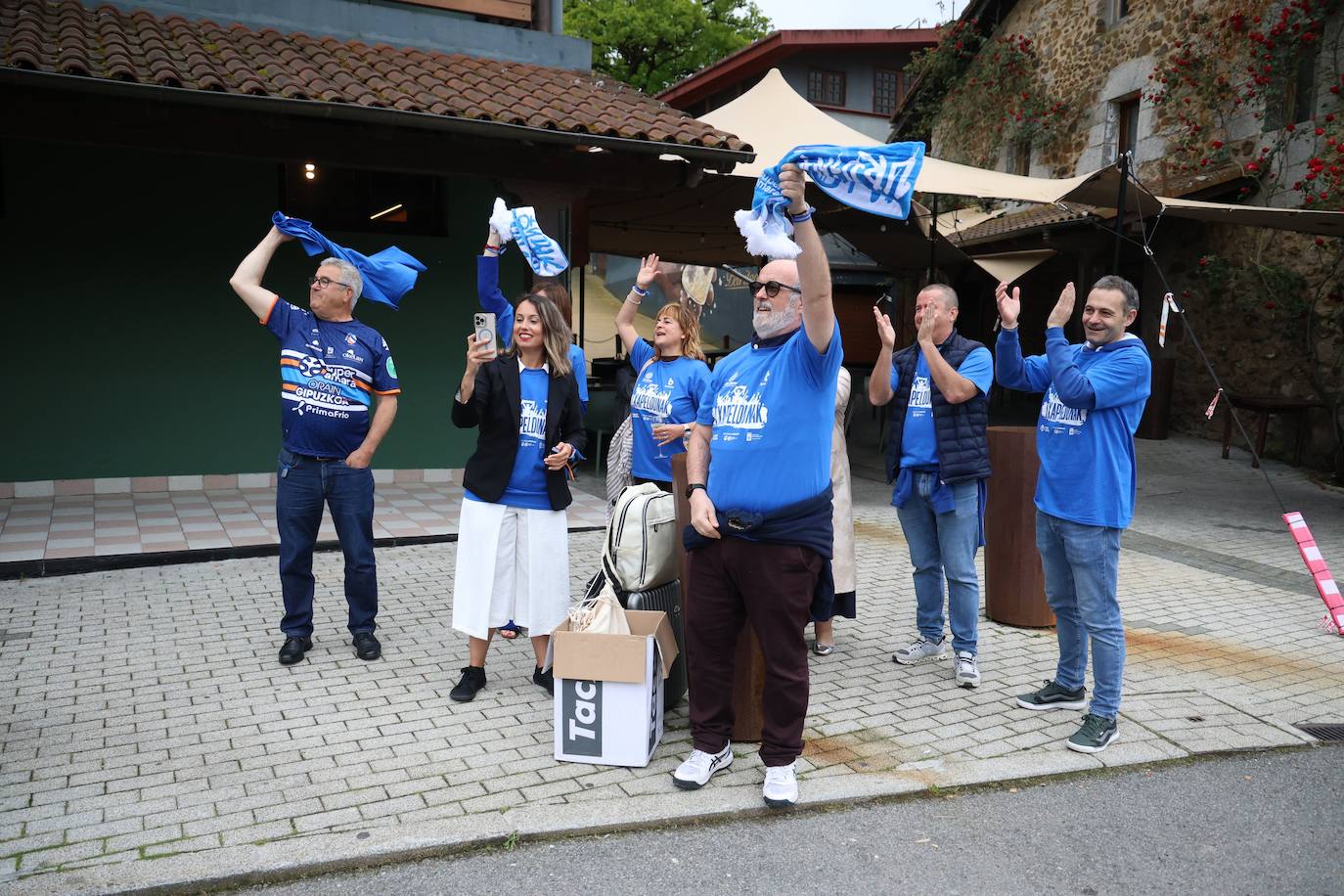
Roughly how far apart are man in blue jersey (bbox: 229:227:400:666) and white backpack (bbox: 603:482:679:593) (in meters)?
1.40

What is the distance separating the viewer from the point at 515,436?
14.2 feet

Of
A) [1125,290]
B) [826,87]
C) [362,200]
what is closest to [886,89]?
[826,87]

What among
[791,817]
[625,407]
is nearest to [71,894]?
[791,817]

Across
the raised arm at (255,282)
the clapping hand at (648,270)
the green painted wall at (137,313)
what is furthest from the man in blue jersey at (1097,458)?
the green painted wall at (137,313)

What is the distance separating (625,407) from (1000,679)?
190 inches

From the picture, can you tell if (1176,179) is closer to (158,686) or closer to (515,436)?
(515,436)

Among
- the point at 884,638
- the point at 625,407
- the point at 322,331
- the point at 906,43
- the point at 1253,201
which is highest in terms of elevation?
the point at 906,43

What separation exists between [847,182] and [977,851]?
219 cm

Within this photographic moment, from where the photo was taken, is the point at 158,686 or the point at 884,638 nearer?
the point at 158,686

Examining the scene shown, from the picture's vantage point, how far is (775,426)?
10.8 ft

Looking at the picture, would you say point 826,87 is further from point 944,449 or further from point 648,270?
point 944,449

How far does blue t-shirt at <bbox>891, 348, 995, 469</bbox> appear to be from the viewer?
4.71 meters

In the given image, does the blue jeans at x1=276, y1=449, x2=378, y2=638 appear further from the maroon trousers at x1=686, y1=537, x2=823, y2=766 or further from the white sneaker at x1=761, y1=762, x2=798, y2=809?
the white sneaker at x1=761, y1=762, x2=798, y2=809

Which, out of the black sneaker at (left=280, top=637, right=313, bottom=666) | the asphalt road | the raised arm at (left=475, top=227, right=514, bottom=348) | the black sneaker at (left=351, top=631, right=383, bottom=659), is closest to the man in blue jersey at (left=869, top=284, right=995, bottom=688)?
the asphalt road
